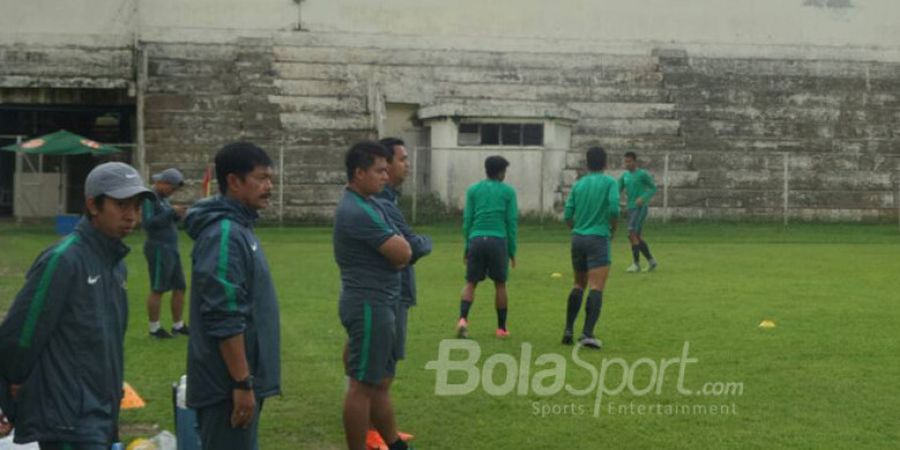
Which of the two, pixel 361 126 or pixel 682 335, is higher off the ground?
pixel 361 126

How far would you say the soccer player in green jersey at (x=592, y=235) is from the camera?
12.5 metres

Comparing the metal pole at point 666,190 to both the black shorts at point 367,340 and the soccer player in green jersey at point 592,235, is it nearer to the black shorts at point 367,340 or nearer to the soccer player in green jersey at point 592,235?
the soccer player in green jersey at point 592,235

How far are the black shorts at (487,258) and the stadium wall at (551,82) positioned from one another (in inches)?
700

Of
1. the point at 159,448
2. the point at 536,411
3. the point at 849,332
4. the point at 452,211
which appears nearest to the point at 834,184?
the point at 452,211

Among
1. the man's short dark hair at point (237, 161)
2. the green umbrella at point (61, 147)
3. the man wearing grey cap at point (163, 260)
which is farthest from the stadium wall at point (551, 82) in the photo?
the man's short dark hair at point (237, 161)

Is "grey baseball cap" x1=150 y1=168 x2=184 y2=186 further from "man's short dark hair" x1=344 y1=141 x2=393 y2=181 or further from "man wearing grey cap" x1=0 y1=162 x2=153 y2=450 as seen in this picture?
"man wearing grey cap" x1=0 y1=162 x2=153 y2=450

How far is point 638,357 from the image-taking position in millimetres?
11734

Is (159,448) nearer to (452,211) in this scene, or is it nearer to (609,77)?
(452,211)

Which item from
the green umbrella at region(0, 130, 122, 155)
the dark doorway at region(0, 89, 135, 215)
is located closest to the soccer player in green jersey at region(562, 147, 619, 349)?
the green umbrella at region(0, 130, 122, 155)

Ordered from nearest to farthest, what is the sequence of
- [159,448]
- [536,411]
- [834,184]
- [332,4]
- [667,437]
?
[159,448]
[667,437]
[536,411]
[834,184]
[332,4]

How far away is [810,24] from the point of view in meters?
38.9

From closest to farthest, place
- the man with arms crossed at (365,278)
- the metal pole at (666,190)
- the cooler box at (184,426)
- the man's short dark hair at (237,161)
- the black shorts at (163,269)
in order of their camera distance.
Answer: the man's short dark hair at (237,161), the cooler box at (184,426), the man with arms crossed at (365,278), the black shorts at (163,269), the metal pole at (666,190)

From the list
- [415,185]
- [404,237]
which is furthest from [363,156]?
[415,185]

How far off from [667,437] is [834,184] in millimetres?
26353
